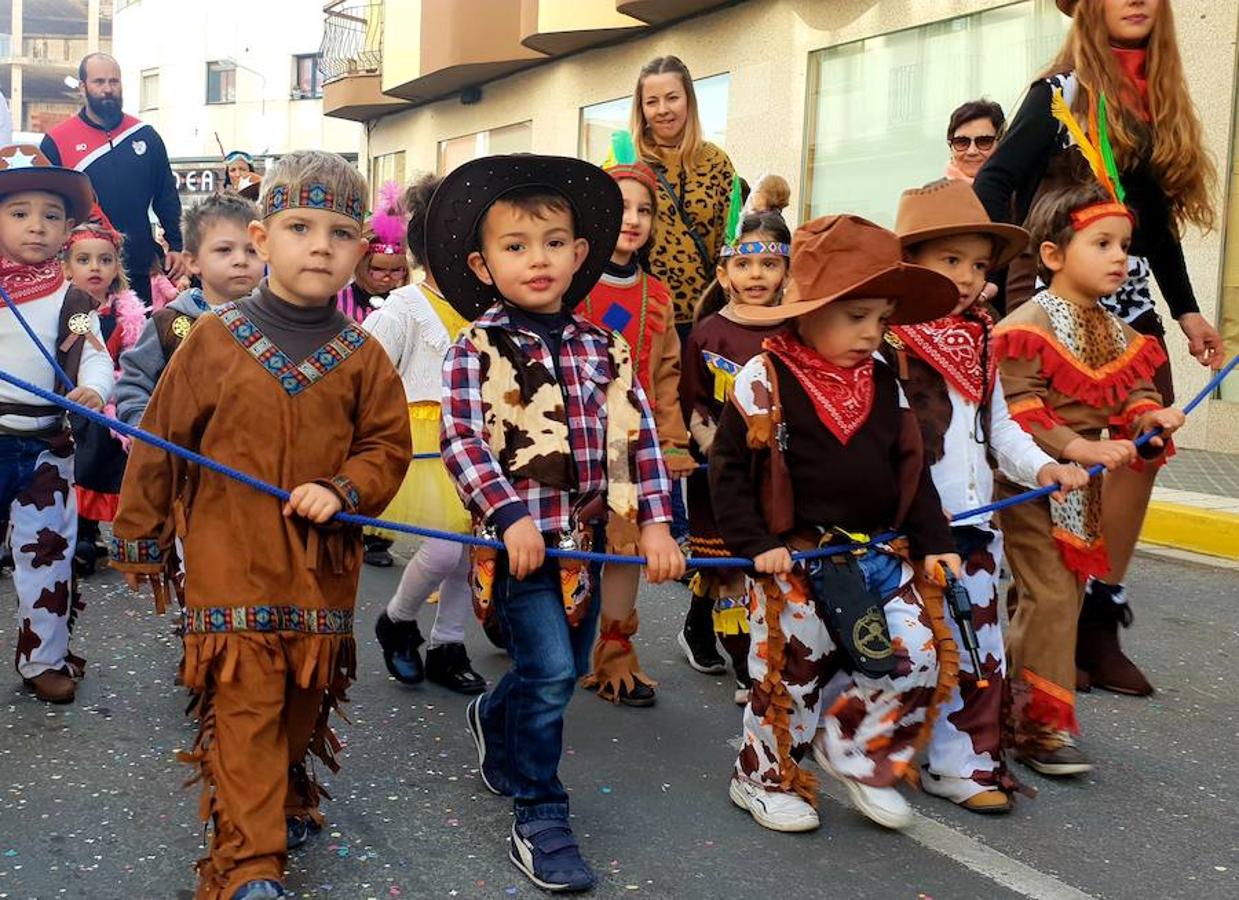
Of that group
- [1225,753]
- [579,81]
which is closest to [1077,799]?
[1225,753]

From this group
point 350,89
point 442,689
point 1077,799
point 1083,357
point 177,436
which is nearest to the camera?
point 177,436

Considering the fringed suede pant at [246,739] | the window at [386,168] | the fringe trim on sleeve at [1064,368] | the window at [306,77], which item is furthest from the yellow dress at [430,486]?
the window at [306,77]

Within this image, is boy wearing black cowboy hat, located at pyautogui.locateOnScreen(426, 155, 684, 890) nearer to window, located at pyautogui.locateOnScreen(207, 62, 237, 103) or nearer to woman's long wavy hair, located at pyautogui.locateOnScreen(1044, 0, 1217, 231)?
woman's long wavy hair, located at pyautogui.locateOnScreen(1044, 0, 1217, 231)

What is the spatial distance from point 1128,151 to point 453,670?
280 centimetres

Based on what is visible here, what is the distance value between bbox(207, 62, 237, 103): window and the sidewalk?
36394 millimetres

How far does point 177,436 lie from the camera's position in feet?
9.95

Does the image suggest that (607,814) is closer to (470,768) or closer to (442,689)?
(470,768)

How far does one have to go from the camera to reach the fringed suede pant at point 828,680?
3389 millimetres

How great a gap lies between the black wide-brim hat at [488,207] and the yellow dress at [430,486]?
113 cm

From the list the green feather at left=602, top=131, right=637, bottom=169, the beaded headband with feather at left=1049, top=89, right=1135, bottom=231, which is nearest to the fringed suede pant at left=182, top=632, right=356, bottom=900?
the beaded headband with feather at left=1049, top=89, right=1135, bottom=231

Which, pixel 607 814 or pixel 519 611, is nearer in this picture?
pixel 519 611

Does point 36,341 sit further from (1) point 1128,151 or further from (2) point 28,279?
(1) point 1128,151

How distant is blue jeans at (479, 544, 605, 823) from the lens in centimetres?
323

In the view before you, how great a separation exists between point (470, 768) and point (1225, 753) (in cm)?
229
